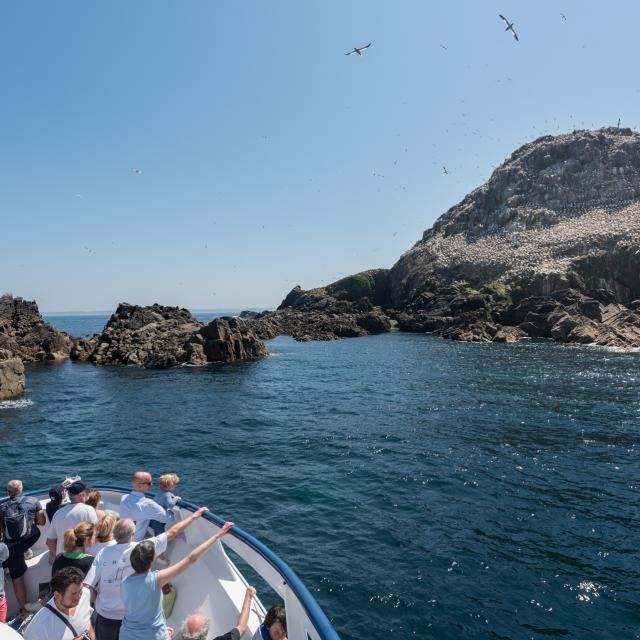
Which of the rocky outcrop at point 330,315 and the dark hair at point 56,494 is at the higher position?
the rocky outcrop at point 330,315

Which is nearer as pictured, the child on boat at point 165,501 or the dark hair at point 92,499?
the child on boat at point 165,501

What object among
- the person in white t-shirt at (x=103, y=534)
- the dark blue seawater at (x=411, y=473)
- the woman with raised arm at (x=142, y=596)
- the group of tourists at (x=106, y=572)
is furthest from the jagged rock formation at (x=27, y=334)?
the woman with raised arm at (x=142, y=596)

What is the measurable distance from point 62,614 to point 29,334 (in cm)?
6931

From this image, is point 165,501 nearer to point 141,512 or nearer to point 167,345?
point 141,512

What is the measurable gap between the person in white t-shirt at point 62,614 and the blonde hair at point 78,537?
5.03 ft

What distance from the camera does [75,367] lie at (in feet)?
184

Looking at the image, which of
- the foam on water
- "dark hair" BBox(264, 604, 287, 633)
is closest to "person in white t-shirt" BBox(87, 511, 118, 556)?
"dark hair" BBox(264, 604, 287, 633)

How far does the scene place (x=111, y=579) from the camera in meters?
5.82

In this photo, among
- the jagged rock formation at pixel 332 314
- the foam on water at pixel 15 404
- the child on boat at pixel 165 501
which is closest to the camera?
the child on boat at pixel 165 501

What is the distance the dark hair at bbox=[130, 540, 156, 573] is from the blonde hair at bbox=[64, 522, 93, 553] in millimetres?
1880

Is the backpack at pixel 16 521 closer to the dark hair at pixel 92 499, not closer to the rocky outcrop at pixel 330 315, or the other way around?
the dark hair at pixel 92 499

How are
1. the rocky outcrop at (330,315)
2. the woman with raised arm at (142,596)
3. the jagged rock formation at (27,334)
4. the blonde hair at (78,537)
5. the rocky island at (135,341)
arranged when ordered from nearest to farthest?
the woman with raised arm at (142,596), the blonde hair at (78,537), the rocky island at (135,341), the jagged rock formation at (27,334), the rocky outcrop at (330,315)

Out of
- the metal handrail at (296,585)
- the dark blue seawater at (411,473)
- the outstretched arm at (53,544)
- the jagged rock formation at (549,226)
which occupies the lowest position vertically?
the dark blue seawater at (411,473)

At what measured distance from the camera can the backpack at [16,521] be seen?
7.67m
